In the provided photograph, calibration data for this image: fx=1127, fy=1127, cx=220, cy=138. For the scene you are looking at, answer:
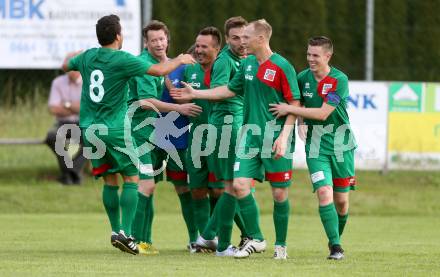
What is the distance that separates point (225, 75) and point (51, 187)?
7.29m

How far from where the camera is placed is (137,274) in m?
8.49

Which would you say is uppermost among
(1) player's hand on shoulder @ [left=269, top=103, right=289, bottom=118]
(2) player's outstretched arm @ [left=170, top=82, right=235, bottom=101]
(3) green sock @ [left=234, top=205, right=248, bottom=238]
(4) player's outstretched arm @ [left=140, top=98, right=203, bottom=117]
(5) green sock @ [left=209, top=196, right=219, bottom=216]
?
(2) player's outstretched arm @ [left=170, top=82, right=235, bottom=101]

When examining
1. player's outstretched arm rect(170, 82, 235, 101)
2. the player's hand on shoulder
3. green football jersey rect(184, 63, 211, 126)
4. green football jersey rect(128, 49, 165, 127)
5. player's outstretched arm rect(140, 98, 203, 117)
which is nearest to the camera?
the player's hand on shoulder

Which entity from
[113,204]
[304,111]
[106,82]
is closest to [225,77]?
[304,111]

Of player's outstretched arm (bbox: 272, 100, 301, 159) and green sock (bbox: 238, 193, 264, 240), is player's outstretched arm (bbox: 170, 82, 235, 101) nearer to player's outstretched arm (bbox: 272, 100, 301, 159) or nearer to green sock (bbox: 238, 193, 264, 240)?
player's outstretched arm (bbox: 272, 100, 301, 159)

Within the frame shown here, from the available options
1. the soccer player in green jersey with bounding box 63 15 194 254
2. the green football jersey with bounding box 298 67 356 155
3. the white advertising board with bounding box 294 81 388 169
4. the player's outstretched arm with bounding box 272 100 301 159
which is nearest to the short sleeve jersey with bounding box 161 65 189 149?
the soccer player in green jersey with bounding box 63 15 194 254

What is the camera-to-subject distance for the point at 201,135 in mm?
10984

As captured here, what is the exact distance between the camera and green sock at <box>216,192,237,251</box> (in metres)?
10.4

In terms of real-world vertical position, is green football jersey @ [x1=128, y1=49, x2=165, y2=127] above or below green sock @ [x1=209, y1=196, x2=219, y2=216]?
above

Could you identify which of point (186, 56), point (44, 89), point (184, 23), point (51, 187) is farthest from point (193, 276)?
point (184, 23)

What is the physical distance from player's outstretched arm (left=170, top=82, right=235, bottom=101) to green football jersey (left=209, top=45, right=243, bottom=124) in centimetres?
25

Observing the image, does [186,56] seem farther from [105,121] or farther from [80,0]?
[80,0]

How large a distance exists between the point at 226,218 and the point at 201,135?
100cm

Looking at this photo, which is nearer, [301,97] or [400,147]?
[301,97]
